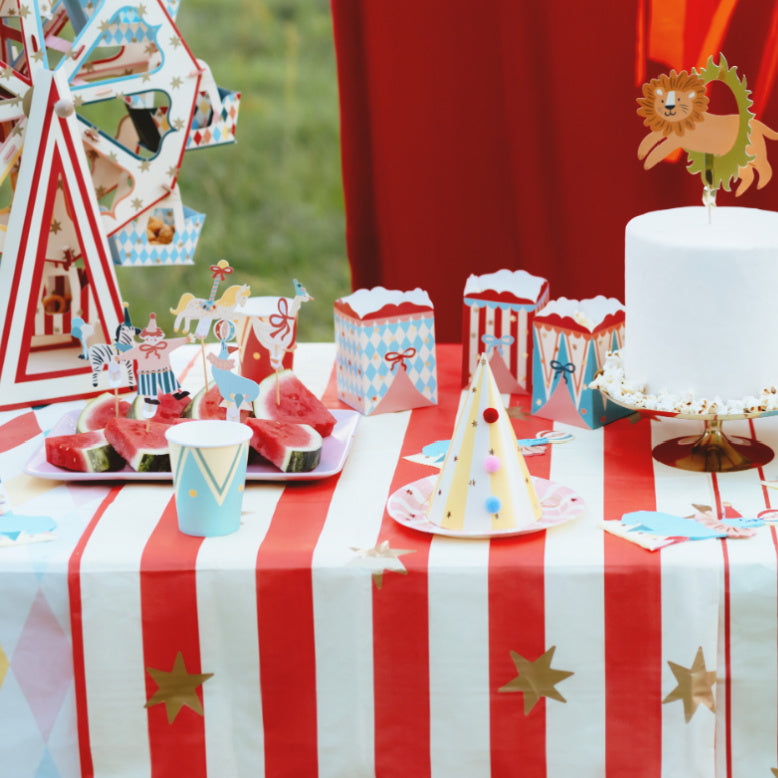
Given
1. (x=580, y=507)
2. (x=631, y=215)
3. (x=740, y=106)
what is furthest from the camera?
(x=631, y=215)

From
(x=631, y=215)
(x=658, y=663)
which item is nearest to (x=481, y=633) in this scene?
(x=658, y=663)

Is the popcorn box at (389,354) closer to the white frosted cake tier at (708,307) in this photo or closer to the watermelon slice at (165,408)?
the watermelon slice at (165,408)

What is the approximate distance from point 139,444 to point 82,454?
0.07m

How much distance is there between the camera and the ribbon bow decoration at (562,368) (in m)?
1.48

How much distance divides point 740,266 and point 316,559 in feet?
1.87

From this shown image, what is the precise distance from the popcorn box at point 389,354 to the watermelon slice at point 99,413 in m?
0.32

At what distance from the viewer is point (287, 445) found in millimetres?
1294

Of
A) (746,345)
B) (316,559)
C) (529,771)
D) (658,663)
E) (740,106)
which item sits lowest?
(529,771)

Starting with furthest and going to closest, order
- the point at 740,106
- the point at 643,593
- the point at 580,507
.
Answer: the point at 740,106, the point at 580,507, the point at 643,593

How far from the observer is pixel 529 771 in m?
1.09

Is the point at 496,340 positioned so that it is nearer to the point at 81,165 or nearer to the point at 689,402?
the point at 689,402

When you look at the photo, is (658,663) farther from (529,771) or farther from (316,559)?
(316,559)

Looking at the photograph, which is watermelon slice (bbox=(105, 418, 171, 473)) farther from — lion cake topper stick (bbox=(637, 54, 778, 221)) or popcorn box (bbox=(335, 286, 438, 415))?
lion cake topper stick (bbox=(637, 54, 778, 221))

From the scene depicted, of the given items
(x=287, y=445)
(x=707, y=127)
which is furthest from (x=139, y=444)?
(x=707, y=127)
